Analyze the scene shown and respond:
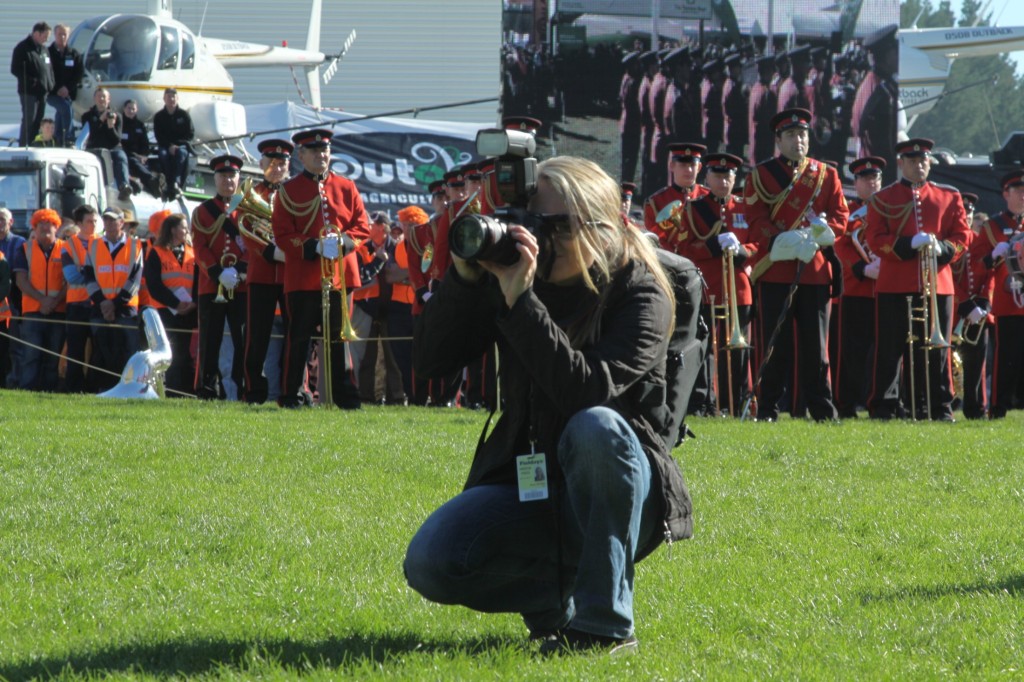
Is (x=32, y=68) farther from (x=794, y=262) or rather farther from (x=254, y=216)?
(x=794, y=262)

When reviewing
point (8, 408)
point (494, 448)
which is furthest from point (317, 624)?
point (8, 408)

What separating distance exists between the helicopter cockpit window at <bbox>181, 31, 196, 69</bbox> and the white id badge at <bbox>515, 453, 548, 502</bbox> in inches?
1060

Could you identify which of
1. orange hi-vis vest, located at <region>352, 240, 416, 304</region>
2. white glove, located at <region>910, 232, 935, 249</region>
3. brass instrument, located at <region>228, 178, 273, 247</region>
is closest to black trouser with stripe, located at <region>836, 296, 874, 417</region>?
white glove, located at <region>910, 232, 935, 249</region>

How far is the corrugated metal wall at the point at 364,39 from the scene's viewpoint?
46.0 m

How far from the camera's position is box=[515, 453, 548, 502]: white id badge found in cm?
433

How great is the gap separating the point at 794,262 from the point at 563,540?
27.6 ft

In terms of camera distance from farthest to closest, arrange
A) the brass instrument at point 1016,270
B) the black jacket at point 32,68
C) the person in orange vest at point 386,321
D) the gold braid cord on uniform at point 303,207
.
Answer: the black jacket at point 32,68 → the person in orange vest at point 386,321 → the brass instrument at point 1016,270 → the gold braid cord on uniform at point 303,207

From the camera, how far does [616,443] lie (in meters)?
4.23

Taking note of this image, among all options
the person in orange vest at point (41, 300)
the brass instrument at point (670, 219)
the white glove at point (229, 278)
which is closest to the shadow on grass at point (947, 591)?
the brass instrument at point (670, 219)

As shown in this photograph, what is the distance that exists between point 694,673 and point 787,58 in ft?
48.4

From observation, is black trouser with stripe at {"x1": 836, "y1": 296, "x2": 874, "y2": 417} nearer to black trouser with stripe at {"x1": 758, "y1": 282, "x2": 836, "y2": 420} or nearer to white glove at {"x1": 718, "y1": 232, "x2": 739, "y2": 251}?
black trouser with stripe at {"x1": 758, "y1": 282, "x2": 836, "y2": 420}

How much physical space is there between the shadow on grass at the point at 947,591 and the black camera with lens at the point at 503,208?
199 cm

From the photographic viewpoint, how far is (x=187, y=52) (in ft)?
99.1

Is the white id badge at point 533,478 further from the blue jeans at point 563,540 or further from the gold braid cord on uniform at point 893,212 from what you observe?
the gold braid cord on uniform at point 893,212
